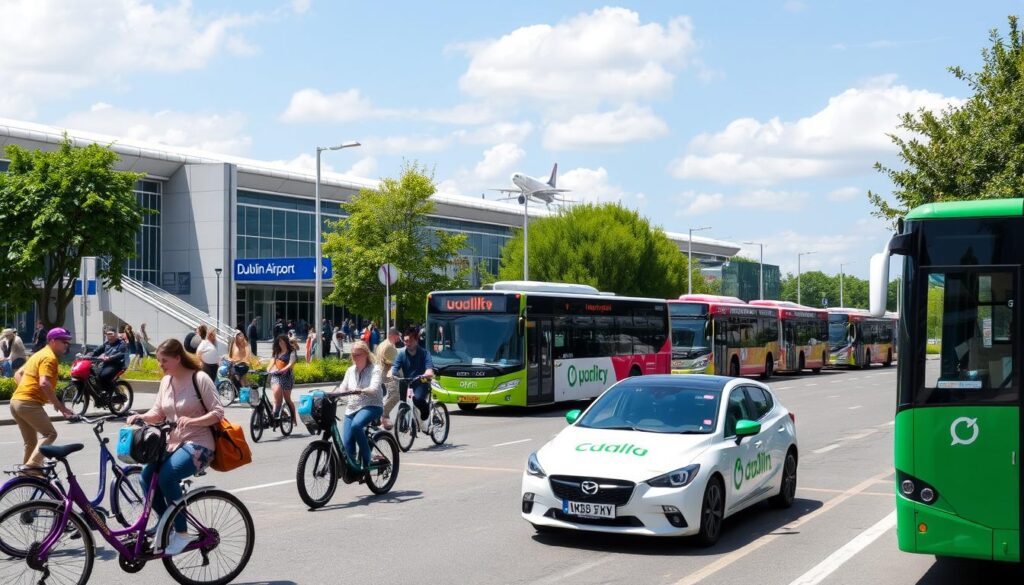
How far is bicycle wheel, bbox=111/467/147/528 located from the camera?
25.3 feet

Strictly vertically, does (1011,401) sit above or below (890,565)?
above

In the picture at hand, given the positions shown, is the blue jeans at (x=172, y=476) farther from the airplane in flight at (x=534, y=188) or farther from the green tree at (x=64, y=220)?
the airplane in flight at (x=534, y=188)

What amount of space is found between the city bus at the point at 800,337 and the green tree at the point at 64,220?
22.6 metres

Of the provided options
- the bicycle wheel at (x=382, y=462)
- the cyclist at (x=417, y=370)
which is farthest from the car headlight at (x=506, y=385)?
the bicycle wheel at (x=382, y=462)

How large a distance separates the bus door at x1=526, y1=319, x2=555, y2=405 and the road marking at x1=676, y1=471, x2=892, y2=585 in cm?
1128

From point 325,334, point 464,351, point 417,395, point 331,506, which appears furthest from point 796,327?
point 331,506

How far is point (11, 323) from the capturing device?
53.5 meters

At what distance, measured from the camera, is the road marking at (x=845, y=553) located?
314 inches

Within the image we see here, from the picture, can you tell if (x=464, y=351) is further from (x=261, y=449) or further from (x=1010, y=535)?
(x=1010, y=535)

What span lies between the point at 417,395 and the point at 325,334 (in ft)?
106

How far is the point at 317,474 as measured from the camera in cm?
1105

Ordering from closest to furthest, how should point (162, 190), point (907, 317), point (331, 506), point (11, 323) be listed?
point (907, 317), point (331, 506), point (11, 323), point (162, 190)

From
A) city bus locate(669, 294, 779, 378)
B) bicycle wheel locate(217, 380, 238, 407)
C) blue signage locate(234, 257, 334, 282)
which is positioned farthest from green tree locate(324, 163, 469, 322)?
bicycle wheel locate(217, 380, 238, 407)

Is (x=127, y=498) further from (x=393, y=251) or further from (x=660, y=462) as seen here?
(x=393, y=251)
